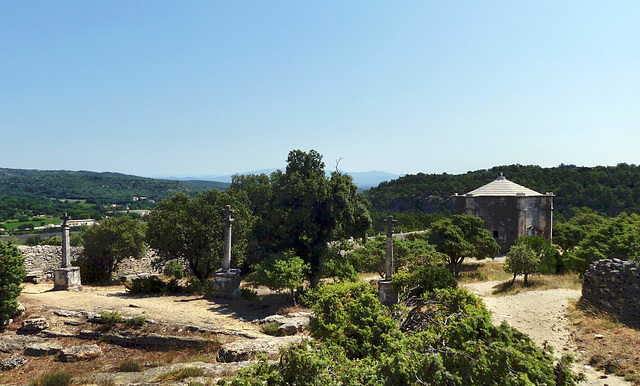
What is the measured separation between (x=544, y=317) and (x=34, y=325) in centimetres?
1779

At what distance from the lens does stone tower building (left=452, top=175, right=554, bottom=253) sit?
3086cm

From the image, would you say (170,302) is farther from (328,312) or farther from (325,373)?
(325,373)

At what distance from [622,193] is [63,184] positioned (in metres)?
185

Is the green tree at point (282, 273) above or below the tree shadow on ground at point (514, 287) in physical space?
above

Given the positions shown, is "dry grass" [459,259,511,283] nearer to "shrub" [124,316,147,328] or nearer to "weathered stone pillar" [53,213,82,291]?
"shrub" [124,316,147,328]

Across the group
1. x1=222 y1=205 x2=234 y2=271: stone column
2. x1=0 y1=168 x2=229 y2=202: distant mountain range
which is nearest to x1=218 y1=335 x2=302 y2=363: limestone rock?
x1=222 y1=205 x2=234 y2=271: stone column

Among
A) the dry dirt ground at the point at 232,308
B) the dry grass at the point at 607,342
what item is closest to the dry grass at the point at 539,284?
the dry dirt ground at the point at 232,308

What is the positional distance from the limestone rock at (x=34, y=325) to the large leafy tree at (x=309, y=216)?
7.98 metres

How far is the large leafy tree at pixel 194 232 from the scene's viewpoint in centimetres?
1886

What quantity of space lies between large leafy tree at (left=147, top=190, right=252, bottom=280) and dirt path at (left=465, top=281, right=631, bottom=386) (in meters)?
13.1

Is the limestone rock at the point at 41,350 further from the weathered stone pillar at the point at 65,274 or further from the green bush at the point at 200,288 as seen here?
the weathered stone pillar at the point at 65,274

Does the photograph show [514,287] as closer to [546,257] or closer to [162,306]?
[546,257]

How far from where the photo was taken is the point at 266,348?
29.5 ft

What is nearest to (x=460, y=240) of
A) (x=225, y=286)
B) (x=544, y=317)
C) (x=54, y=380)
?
(x=544, y=317)
